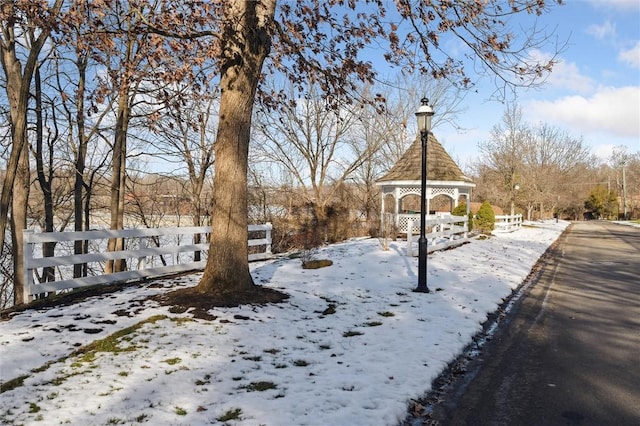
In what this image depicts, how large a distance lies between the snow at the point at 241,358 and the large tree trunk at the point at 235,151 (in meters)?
0.85

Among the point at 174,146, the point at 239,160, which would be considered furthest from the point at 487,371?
the point at 174,146

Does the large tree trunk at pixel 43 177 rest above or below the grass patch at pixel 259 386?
above

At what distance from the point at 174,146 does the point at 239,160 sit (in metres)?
11.4

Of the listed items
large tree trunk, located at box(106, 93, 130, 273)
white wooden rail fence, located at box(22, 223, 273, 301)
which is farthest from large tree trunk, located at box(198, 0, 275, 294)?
large tree trunk, located at box(106, 93, 130, 273)

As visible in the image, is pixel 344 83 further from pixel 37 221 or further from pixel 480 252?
pixel 37 221

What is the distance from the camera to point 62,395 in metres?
3.58

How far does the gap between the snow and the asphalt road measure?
411 millimetres

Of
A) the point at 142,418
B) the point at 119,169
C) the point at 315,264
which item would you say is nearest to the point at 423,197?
the point at 315,264

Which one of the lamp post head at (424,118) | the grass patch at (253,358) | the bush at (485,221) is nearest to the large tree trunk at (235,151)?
the grass patch at (253,358)

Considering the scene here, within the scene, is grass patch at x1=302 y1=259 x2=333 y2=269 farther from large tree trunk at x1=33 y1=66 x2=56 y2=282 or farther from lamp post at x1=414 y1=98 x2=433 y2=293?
large tree trunk at x1=33 y1=66 x2=56 y2=282

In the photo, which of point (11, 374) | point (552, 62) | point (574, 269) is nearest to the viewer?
point (11, 374)

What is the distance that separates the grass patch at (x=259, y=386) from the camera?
3.90 meters

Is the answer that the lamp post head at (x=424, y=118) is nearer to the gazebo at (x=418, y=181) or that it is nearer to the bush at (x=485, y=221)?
the gazebo at (x=418, y=181)

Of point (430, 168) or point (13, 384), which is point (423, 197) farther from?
point (430, 168)
